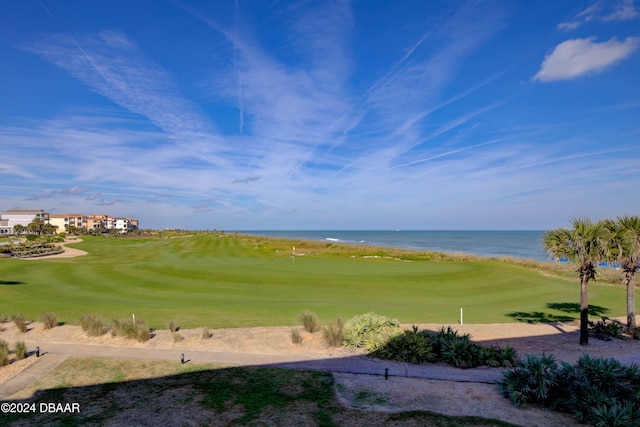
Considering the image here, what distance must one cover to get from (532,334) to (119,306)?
19277 millimetres

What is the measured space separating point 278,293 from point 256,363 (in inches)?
540

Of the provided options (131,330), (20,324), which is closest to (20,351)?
(131,330)

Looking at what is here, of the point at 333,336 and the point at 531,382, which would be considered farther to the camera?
the point at 333,336

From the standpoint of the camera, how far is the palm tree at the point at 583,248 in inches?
519

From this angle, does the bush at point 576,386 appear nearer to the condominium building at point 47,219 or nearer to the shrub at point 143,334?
the shrub at point 143,334

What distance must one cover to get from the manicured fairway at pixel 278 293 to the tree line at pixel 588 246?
4.80 meters

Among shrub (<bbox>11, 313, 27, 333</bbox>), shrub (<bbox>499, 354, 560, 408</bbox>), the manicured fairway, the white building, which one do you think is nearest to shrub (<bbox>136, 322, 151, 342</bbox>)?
the manicured fairway

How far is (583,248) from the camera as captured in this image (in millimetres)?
13211

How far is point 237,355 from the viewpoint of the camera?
1160 cm

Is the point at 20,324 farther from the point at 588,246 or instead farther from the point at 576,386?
the point at 588,246

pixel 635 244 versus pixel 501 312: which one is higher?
pixel 635 244

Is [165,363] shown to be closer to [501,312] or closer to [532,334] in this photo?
[532,334]

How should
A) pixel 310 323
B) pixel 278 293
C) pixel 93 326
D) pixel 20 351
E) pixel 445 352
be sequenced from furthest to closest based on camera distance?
pixel 278 293 < pixel 310 323 < pixel 93 326 < pixel 445 352 < pixel 20 351

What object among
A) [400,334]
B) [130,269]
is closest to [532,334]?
[400,334]
